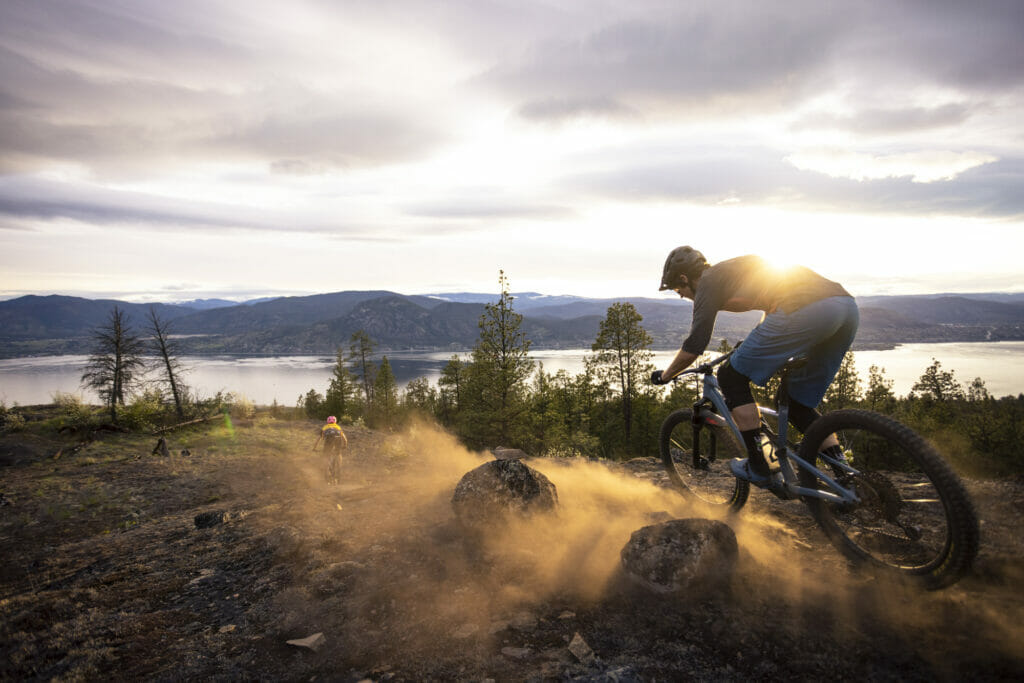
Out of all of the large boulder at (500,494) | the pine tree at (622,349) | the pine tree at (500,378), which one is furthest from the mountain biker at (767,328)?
the pine tree at (622,349)

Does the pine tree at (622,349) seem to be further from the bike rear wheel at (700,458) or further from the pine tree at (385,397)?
the bike rear wheel at (700,458)

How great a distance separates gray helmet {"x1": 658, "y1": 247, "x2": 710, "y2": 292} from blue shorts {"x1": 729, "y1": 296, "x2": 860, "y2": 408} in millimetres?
887

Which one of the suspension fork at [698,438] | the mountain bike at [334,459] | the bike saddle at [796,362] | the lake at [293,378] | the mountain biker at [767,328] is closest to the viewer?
the mountain biker at [767,328]

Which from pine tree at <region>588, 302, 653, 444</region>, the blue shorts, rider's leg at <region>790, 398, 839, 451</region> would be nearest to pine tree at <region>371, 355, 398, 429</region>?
pine tree at <region>588, 302, 653, 444</region>

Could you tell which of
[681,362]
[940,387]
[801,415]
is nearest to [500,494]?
[681,362]

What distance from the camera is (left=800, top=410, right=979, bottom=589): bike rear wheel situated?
3.02 meters

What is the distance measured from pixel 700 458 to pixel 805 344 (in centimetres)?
288

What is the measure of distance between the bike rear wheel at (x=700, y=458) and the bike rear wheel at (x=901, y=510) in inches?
44.1

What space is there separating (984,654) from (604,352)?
108ft

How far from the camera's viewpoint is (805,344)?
3801mm

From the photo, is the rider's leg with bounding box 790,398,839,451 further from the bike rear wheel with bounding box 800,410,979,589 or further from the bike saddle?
the bike saddle

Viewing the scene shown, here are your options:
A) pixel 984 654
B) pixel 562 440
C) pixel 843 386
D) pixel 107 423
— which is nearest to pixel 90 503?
pixel 107 423

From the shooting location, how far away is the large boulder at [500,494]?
5.50 meters

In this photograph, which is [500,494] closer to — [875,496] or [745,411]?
[745,411]
